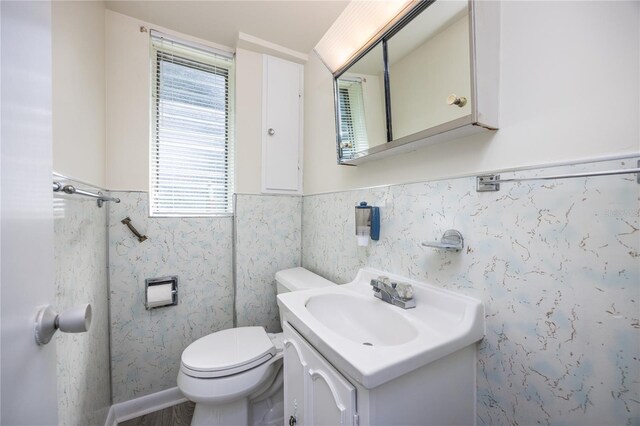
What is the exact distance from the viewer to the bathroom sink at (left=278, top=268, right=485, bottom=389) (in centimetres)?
62

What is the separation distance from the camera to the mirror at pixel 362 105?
3.59 ft

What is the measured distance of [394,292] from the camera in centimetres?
99

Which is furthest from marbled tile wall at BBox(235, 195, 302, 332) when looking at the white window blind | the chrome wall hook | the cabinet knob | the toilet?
the cabinet knob

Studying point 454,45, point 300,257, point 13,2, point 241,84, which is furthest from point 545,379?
point 241,84

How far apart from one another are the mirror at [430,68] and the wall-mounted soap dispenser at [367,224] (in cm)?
36

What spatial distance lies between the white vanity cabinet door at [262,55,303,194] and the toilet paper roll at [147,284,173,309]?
0.88 metres

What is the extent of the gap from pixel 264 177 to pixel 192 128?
0.58 m

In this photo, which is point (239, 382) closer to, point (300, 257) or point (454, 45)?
point (300, 257)

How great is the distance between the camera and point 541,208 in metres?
0.68

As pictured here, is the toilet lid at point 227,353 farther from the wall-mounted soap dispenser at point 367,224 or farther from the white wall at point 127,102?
the white wall at point 127,102

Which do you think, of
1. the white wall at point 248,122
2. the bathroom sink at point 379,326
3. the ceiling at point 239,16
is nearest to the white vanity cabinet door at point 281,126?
the white wall at point 248,122

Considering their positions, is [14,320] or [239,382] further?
[239,382]

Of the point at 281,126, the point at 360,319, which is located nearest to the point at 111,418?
the point at 360,319

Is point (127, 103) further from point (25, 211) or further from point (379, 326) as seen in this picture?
point (379, 326)
